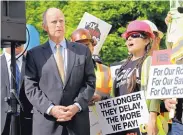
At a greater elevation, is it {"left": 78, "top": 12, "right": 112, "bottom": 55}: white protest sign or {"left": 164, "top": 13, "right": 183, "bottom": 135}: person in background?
{"left": 78, "top": 12, "right": 112, "bottom": 55}: white protest sign

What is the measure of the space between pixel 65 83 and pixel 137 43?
1.11m

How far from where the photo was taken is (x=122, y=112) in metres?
7.33

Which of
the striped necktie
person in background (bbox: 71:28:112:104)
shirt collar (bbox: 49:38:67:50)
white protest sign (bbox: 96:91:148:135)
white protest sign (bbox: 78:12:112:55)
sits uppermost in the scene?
white protest sign (bbox: 78:12:112:55)

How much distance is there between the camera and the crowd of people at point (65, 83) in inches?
257

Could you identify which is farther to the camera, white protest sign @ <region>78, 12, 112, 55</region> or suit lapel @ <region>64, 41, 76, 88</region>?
white protest sign @ <region>78, 12, 112, 55</region>

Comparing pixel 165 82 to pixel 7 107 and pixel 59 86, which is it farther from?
pixel 7 107

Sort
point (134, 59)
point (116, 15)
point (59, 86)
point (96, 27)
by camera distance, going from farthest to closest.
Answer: point (116, 15) → point (96, 27) → point (134, 59) → point (59, 86)

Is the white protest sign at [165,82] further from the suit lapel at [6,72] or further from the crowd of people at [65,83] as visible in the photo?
the suit lapel at [6,72]

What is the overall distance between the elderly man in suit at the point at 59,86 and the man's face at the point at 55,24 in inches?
0.8

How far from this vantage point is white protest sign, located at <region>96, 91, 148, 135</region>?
23.4 ft

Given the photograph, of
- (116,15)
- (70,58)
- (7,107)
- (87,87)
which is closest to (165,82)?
(87,87)

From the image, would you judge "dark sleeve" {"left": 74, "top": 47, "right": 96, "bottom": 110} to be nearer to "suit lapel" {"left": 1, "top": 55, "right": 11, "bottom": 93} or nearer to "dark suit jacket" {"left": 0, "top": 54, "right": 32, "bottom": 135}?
"dark suit jacket" {"left": 0, "top": 54, "right": 32, "bottom": 135}

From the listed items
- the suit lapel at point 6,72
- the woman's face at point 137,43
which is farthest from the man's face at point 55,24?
the woman's face at point 137,43

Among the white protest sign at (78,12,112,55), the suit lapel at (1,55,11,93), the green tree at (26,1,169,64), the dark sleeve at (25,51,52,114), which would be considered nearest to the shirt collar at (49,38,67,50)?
the dark sleeve at (25,51,52,114)
